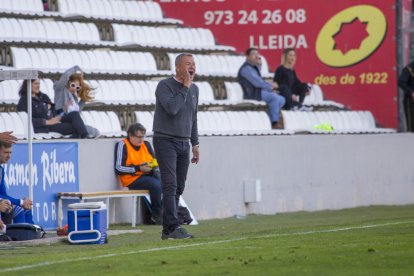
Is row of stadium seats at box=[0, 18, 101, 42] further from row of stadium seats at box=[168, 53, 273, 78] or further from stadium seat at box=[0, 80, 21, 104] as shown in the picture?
row of stadium seats at box=[168, 53, 273, 78]

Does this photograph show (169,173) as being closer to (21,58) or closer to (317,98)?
(21,58)

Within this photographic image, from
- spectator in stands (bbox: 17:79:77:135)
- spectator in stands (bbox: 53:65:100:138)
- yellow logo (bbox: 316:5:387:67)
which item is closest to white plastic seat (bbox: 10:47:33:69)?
spectator in stands (bbox: 53:65:100:138)

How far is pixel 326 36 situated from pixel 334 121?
245 centimetres

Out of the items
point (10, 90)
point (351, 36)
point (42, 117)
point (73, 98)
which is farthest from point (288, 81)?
point (42, 117)

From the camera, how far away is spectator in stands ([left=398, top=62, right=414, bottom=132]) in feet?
75.7

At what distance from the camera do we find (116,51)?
21.5 meters

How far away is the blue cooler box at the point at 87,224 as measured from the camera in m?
13.2

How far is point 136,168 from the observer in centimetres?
1753

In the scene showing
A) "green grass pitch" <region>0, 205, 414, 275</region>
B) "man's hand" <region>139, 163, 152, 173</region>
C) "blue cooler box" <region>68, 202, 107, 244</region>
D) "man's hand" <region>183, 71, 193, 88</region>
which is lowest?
"green grass pitch" <region>0, 205, 414, 275</region>

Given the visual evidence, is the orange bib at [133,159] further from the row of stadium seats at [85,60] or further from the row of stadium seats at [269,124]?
the row of stadium seats at [85,60]

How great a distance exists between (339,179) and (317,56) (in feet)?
13.4

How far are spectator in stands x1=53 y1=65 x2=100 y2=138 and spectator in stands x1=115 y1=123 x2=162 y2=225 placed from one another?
0.54 m

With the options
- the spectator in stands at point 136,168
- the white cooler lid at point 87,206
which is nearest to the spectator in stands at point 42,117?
the spectator in stands at point 136,168

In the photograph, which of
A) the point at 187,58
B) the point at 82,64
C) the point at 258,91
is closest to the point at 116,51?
the point at 82,64
